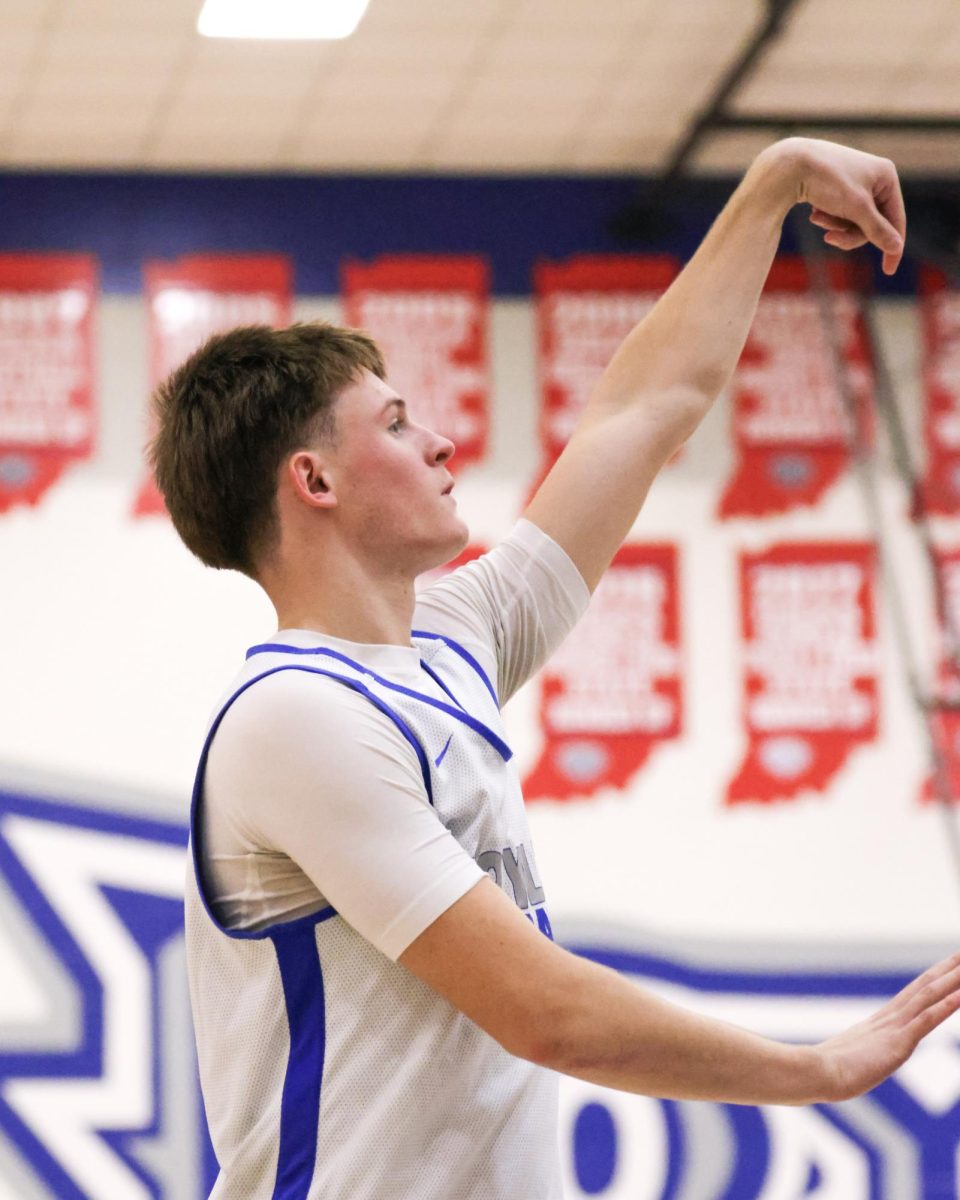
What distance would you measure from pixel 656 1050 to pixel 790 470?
3413 mm

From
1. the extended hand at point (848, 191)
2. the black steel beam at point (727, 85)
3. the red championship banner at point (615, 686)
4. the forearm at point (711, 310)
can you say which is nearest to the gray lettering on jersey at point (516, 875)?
the forearm at point (711, 310)

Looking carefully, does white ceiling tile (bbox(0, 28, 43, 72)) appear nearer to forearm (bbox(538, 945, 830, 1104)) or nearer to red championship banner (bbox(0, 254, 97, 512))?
red championship banner (bbox(0, 254, 97, 512))

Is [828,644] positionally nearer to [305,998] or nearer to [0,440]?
[0,440]

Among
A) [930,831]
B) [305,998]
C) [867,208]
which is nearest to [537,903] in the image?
[305,998]

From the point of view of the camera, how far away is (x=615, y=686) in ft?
14.2

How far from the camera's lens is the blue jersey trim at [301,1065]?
1.29 meters

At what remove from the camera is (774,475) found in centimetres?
448

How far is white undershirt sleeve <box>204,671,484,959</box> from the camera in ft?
4.03

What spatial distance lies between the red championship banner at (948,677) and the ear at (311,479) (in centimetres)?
313

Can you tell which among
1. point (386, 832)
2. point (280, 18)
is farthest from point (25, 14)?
point (386, 832)

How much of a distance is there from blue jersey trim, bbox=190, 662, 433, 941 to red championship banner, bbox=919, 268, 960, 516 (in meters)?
3.43

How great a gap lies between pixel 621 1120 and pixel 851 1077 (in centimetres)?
305

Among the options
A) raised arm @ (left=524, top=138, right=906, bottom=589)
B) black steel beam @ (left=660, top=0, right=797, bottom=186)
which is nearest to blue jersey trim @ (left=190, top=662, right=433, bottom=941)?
raised arm @ (left=524, top=138, right=906, bottom=589)

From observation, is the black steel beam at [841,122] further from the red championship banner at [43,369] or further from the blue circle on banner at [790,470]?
the red championship banner at [43,369]
